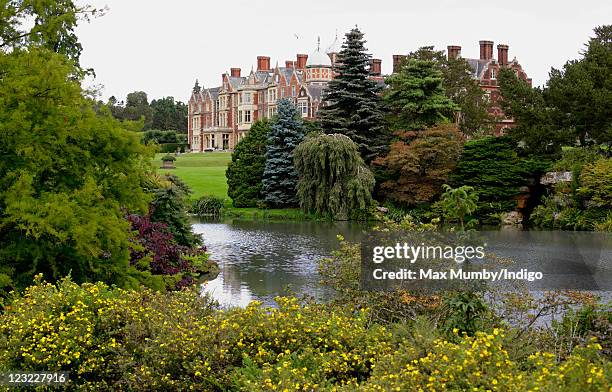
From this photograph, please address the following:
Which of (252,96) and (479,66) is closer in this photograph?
(479,66)

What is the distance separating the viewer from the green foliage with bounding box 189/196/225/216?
116 ft

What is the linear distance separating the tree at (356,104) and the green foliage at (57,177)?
78.1 feet

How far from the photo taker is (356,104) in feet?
114

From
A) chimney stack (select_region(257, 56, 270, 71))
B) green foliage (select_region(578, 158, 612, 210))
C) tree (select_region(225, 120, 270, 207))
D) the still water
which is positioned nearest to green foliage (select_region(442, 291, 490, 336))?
the still water

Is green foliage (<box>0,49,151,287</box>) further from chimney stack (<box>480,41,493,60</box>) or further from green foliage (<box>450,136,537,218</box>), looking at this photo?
chimney stack (<box>480,41,493,60</box>)

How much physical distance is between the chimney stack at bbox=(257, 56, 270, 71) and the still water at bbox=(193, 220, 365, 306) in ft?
136

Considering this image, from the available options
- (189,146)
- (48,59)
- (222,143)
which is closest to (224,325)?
(48,59)

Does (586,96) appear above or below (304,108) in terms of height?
below

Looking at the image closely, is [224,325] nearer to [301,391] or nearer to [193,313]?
[193,313]

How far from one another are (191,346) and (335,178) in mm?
25453

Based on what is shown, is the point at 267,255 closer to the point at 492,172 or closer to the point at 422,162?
the point at 422,162

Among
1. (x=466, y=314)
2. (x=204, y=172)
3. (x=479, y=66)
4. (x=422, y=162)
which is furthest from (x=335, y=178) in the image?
(x=479, y=66)

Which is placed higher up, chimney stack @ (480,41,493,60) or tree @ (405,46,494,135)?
chimney stack @ (480,41,493,60)

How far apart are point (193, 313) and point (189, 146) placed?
76.4m
